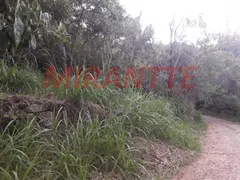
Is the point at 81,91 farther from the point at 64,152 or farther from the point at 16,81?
the point at 64,152

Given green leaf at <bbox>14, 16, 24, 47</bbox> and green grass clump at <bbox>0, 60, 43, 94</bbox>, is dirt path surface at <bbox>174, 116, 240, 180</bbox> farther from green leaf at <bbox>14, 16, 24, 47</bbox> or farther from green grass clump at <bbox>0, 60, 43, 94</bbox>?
green leaf at <bbox>14, 16, 24, 47</bbox>

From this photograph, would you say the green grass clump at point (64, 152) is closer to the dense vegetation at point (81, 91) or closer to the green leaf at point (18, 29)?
the dense vegetation at point (81, 91)

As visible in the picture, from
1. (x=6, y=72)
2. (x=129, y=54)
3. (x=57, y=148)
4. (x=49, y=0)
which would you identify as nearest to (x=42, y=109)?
(x=57, y=148)

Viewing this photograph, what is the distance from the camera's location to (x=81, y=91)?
3.89 metres

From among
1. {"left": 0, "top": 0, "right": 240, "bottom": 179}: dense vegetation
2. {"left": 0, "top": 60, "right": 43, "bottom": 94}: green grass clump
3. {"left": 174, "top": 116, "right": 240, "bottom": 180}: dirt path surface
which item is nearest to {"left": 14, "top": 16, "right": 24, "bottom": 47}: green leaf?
{"left": 0, "top": 0, "right": 240, "bottom": 179}: dense vegetation

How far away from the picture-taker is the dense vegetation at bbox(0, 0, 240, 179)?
2.77m

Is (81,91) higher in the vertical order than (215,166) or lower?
higher

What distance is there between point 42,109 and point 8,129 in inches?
21.8

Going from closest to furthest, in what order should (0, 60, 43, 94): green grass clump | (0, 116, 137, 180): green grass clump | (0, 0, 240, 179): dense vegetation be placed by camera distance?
(0, 116, 137, 180): green grass clump
(0, 0, 240, 179): dense vegetation
(0, 60, 43, 94): green grass clump

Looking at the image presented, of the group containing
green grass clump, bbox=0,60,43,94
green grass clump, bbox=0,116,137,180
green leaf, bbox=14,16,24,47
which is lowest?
green grass clump, bbox=0,116,137,180

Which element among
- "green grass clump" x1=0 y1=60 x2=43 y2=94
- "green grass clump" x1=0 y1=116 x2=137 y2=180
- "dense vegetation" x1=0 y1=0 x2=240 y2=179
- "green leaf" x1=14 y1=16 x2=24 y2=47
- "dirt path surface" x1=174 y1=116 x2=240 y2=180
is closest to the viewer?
"green grass clump" x1=0 y1=116 x2=137 y2=180

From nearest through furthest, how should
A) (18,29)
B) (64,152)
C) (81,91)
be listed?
(64,152)
(18,29)
(81,91)

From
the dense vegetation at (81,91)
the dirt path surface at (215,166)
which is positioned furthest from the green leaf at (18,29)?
the dirt path surface at (215,166)

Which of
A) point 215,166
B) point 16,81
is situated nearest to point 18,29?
point 16,81
